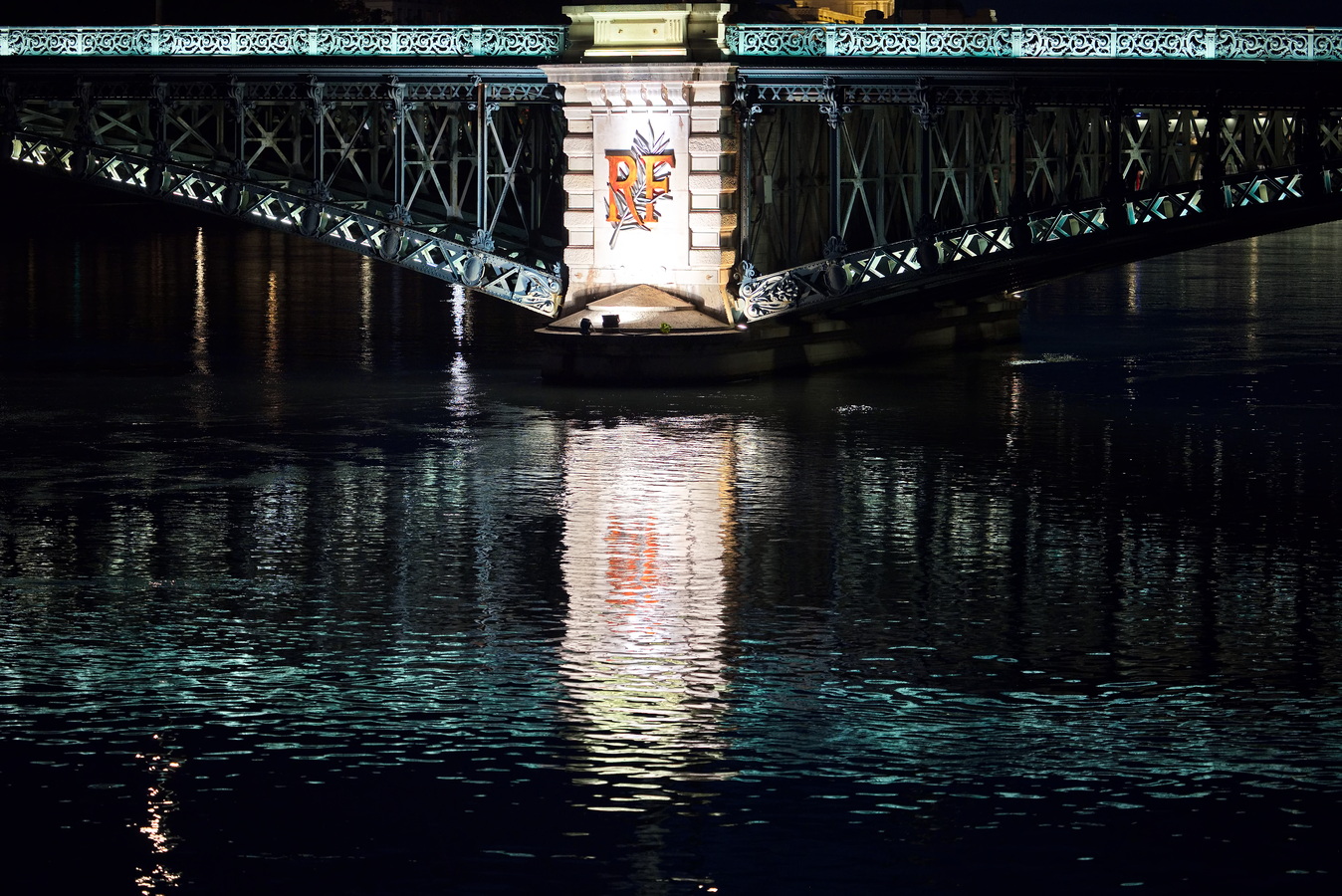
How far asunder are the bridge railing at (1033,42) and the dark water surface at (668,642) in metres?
6.34

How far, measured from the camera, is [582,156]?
4403 cm

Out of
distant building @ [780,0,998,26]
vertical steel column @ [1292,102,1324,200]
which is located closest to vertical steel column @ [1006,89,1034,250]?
vertical steel column @ [1292,102,1324,200]

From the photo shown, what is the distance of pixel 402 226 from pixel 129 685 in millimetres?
29385

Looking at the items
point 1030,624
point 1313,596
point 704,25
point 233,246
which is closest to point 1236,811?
Result: point 1030,624

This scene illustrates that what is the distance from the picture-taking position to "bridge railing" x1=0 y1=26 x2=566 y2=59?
44.6m

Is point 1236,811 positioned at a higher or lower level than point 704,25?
lower

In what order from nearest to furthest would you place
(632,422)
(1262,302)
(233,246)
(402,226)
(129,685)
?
(129,685)
(632,422)
(402,226)
(1262,302)
(233,246)

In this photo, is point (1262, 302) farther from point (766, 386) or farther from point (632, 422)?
point (632, 422)

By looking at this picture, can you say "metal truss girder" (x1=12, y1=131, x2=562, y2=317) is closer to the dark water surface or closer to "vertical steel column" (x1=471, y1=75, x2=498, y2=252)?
"vertical steel column" (x1=471, y1=75, x2=498, y2=252)

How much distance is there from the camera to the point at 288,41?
46.0 metres

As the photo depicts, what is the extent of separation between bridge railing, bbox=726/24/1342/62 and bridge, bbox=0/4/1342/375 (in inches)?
1.8

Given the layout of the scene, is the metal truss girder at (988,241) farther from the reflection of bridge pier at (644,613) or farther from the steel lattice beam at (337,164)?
the reflection of bridge pier at (644,613)

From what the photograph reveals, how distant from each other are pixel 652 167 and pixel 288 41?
27.2 feet

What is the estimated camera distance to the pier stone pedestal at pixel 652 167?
4300cm
